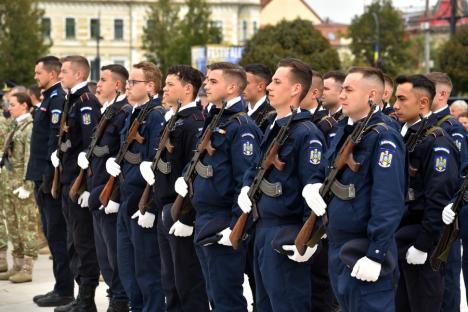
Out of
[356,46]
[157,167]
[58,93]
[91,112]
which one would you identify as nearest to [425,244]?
[157,167]

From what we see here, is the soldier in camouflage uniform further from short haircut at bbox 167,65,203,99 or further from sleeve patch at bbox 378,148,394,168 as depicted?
sleeve patch at bbox 378,148,394,168

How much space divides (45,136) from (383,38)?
174 ft

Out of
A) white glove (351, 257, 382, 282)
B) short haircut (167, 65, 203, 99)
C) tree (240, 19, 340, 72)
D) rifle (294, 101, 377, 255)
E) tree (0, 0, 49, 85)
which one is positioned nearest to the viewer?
white glove (351, 257, 382, 282)

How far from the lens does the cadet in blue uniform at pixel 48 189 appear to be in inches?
385

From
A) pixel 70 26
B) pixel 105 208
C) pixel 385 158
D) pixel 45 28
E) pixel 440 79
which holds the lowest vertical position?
pixel 105 208

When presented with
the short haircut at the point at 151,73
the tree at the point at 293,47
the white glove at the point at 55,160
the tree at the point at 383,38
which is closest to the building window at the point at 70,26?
the tree at the point at 383,38

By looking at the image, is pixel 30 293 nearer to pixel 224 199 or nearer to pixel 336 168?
pixel 224 199

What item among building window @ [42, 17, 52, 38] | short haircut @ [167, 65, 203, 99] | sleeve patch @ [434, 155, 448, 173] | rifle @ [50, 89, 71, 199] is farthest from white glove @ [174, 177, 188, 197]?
Result: building window @ [42, 17, 52, 38]

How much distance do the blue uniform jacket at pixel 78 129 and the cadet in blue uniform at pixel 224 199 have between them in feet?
7.28

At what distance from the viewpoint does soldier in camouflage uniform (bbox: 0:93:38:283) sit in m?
11.4

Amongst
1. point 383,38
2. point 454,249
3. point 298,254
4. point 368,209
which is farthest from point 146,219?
point 383,38

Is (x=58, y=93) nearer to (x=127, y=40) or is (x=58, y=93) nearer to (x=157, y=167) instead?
(x=157, y=167)

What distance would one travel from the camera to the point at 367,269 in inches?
224

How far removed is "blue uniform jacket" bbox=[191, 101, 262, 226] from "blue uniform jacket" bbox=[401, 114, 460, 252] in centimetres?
111
